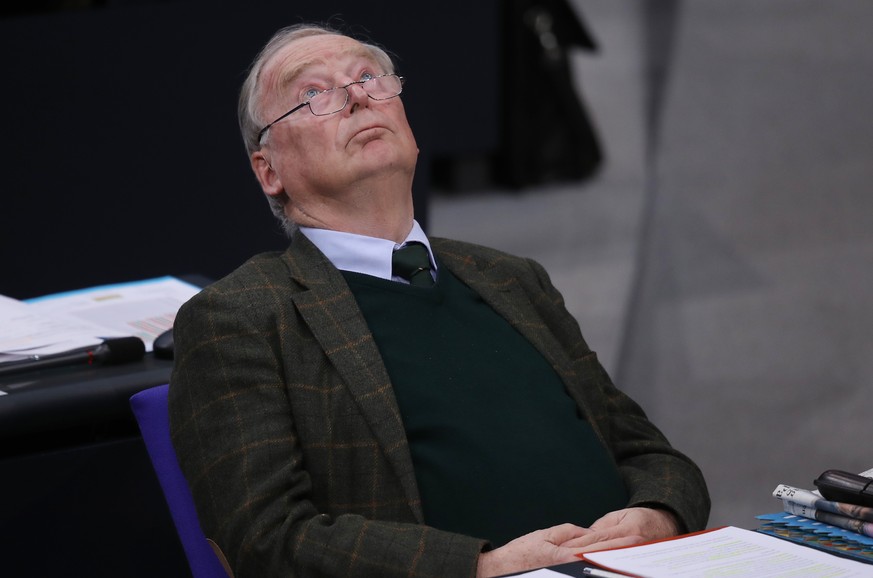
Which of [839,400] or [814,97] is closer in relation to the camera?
[839,400]

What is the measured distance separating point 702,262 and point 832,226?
825 millimetres

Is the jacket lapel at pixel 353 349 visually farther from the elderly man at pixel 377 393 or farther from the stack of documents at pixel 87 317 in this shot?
the stack of documents at pixel 87 317

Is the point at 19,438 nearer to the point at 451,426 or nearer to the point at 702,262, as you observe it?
the point at 451,426

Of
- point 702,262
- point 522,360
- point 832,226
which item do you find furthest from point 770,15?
point 522,360

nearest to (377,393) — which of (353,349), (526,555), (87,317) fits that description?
(353,349)

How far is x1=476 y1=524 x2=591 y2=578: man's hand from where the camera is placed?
1.55 metres

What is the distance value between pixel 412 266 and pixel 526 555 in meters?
0.53

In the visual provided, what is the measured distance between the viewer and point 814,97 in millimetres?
7641

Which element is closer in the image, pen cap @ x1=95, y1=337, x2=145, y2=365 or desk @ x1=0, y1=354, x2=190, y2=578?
desk @ x1=0, y1=354, x2=190, y2=578

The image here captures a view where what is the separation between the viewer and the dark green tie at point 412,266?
190 cm

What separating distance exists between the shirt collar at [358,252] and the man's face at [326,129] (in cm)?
8

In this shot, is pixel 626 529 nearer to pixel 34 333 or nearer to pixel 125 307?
pixel 34 333

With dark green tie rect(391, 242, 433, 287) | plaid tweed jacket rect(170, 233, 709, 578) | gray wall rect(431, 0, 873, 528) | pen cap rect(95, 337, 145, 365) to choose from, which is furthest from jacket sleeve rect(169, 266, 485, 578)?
gray wall rect(431, 0, 873, 528)

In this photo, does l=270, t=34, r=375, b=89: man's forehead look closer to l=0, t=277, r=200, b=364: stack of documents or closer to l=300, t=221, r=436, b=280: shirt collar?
l=300, t=221, r=436, b=280: shirt collar
